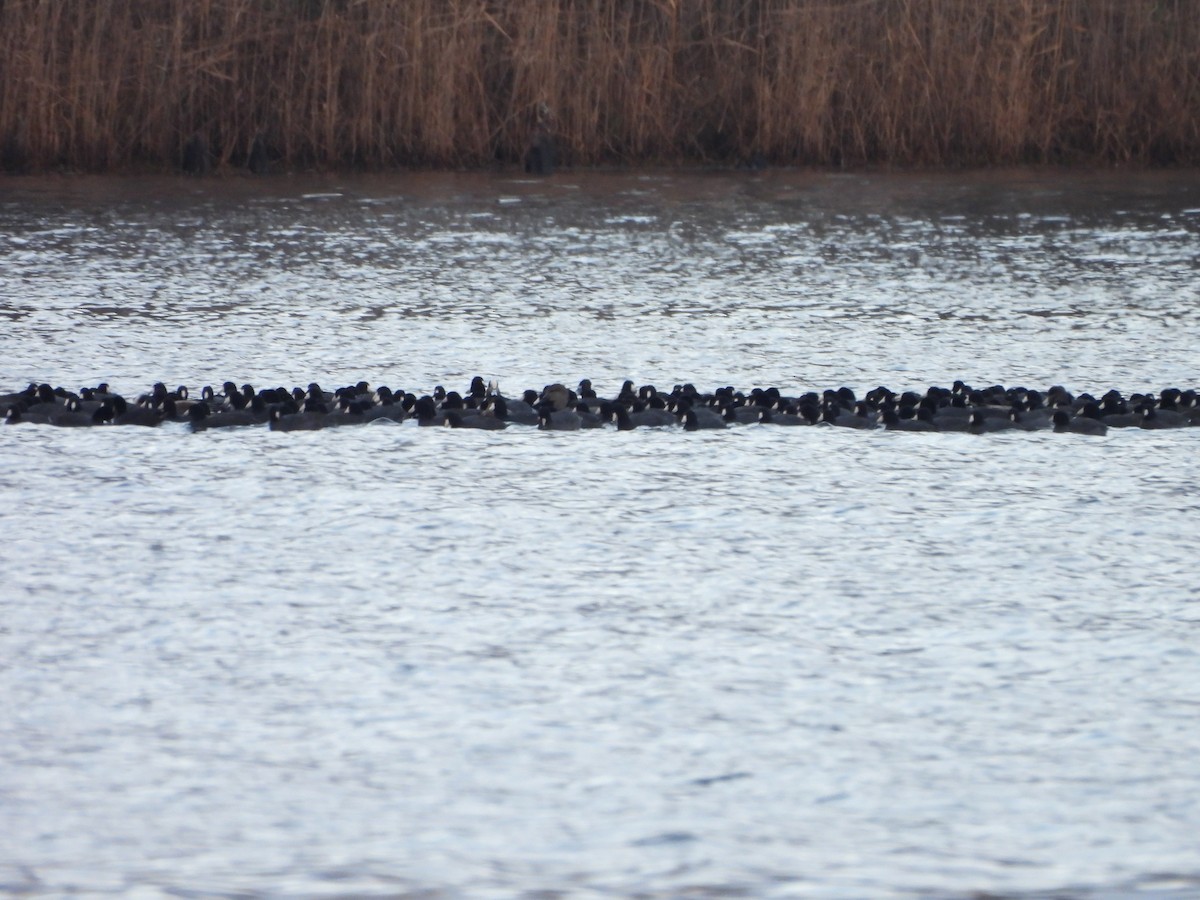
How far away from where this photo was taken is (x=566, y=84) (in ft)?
38.3

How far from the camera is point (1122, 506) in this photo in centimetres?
422

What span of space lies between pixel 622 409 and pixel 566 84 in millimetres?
6971

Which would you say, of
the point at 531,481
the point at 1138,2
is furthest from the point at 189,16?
the point at 531,481

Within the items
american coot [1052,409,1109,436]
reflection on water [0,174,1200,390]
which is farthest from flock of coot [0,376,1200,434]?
reflection on water [0,174,1200,390]

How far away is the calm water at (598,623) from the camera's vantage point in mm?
2436

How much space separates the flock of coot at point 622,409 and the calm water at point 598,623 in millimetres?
109

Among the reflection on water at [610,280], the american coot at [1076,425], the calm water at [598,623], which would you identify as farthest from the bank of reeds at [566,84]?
the american coot at [1076,425]

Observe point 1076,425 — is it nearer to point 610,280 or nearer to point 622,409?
point 622,409

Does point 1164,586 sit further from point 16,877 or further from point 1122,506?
point 16,877

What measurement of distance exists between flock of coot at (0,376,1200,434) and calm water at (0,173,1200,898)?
11 centimetres

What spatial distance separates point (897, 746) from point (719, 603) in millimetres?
798

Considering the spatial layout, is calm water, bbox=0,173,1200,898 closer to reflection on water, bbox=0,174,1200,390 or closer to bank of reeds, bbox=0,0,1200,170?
reflection on water, bbox=0,174,1200,390

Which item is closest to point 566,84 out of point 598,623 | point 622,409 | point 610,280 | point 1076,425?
point 610,280

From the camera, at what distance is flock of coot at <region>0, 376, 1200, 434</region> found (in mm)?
5105
